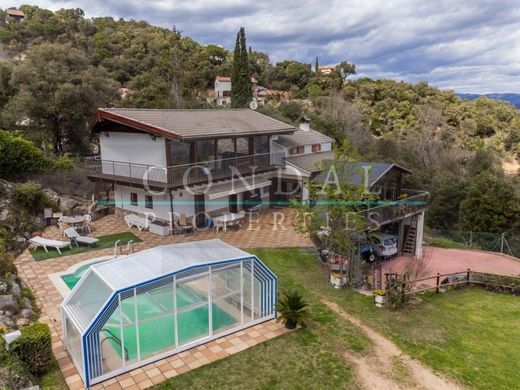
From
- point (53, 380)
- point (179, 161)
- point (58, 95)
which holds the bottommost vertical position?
point (53, 380)

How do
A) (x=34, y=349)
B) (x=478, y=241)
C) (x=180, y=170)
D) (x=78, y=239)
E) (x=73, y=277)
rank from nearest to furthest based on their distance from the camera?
(x=34, y=349)
(x=73, y=277)
(x=78, y=239)
(x=180, y=170)
(x=478, y=241)

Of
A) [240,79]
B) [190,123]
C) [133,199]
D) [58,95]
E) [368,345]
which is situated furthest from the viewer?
[240,79]

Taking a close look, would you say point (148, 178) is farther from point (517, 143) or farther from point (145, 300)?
point (517, 143)

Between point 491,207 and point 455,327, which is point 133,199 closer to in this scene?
point 455,327

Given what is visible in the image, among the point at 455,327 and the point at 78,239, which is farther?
the point at 78,239

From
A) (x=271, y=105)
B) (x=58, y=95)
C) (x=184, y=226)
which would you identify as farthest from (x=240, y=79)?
(x=184, y=226)

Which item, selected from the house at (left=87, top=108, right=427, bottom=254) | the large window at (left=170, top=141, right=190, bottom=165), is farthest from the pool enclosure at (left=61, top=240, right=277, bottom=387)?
the large window at (left=170, top=141, right=190, bottom=165)

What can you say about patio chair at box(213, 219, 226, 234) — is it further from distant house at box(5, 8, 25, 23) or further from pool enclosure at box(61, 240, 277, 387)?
distant house at box(5, 8, 25, 23)

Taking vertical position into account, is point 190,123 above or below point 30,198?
above
